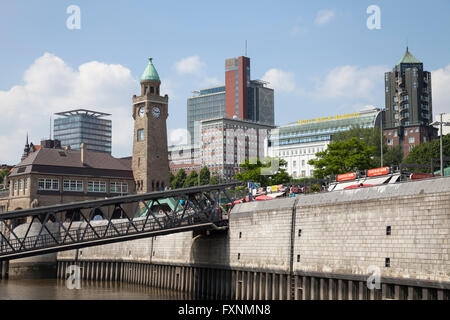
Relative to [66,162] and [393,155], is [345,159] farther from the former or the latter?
[393,155]

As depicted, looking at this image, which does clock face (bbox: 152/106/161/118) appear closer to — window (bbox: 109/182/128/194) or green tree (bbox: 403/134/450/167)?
window (bbox: 109/182/128/194)

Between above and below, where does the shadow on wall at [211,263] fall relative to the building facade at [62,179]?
below

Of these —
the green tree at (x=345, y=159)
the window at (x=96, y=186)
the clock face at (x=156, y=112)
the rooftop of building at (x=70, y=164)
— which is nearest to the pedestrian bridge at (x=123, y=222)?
the green tree at (x=345, y=159)

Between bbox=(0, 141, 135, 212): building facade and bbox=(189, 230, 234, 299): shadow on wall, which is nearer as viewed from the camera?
bbox=(189, 230, 234, 299): shadow on wall

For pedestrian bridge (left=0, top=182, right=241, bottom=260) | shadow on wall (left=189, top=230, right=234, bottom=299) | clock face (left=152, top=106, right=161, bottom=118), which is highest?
clock face (left=152, top=106, right=161, bottom=118)

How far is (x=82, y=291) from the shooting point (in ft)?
247

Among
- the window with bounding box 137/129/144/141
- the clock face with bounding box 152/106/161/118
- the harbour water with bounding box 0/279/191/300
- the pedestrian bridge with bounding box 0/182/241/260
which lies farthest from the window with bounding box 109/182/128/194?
the pedestrian bridge with bounding box 0/182/241/260

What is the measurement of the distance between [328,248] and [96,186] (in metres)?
99.0

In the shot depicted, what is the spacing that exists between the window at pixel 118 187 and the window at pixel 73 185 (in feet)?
24.9

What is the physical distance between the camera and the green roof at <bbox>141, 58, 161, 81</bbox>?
489 ft

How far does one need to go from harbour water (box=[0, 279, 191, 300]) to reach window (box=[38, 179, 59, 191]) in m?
48.3

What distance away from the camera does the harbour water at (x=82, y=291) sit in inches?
2675

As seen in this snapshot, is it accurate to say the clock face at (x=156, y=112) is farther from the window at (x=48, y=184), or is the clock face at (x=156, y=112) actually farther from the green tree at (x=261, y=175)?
the green tree at (x=261, y=175)
